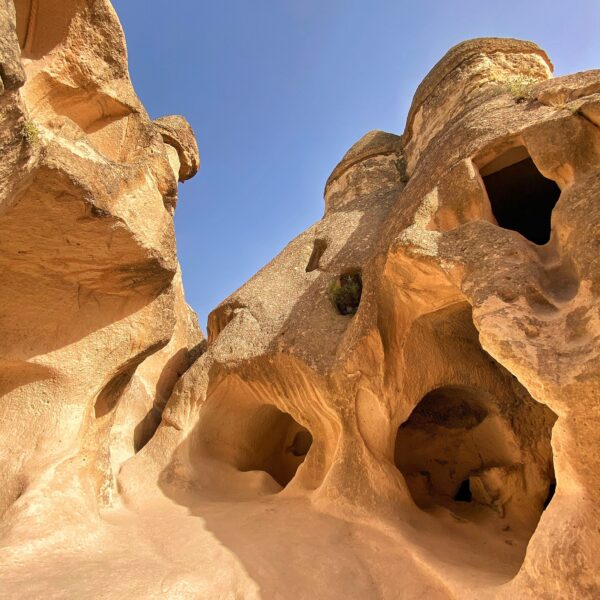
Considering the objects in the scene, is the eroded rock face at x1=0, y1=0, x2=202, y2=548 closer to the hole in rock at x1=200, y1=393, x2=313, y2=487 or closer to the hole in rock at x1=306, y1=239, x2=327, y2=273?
the hole in rock at x1=200, y1=393, x2=313, y2=487

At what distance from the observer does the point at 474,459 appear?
6027 mm

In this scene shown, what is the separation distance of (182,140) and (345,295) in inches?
231

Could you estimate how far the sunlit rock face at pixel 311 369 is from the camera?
3.16m

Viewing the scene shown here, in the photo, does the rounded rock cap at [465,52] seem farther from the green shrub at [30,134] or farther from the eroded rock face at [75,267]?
the green shrub at [30,134]

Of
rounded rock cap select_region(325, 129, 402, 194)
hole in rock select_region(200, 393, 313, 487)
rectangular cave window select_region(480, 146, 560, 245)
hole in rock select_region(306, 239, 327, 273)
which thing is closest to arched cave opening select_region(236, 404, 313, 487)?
hole in rock select_region(200, 393, 313, 487)

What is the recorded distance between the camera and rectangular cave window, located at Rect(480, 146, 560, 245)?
579 cm

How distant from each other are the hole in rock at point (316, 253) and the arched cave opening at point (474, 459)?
266 centimetres

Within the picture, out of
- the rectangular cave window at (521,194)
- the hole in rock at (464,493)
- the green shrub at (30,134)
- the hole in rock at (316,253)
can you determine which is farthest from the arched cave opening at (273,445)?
the green shrub at (30,134)

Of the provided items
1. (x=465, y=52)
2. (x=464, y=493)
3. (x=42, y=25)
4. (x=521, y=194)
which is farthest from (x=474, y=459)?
(x=42, y=25)

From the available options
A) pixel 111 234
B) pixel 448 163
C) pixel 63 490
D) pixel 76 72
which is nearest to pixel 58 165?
pixel 111 234

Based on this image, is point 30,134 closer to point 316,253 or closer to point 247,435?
point 316,253

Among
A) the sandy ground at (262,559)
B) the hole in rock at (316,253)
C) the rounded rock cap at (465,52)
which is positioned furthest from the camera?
the rounded rock cap at (465,52)

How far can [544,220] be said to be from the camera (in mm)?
6730

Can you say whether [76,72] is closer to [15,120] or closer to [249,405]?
[15,120]
